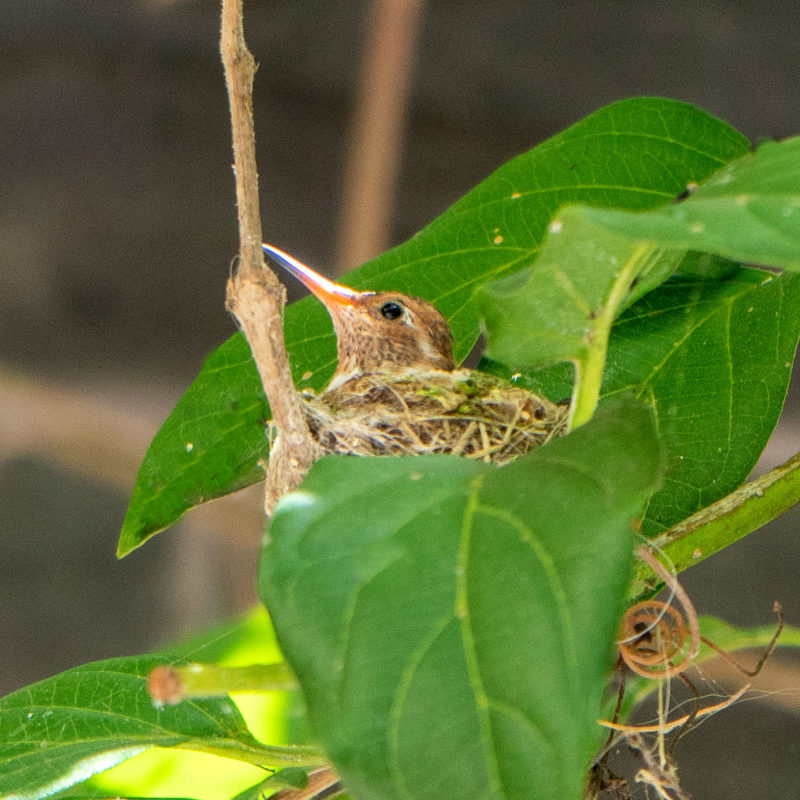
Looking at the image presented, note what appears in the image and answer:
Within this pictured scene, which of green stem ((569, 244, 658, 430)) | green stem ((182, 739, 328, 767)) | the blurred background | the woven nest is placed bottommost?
green stem ((182, 739, 328, 767))

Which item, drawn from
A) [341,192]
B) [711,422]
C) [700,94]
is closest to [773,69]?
[700,94]

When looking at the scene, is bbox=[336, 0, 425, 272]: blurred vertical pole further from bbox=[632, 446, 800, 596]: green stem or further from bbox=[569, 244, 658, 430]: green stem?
bbox=[569, 244, 658, 430]: green stem

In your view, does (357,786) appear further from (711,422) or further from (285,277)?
(285,277)

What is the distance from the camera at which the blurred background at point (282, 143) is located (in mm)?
2611

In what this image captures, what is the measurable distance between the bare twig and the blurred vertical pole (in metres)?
2.04

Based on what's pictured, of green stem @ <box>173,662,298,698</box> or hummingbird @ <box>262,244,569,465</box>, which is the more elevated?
hummingbird @ <box>262,244,569,465</box>

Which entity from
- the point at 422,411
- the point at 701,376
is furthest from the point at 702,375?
the point at 422,411

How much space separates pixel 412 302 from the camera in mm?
1490

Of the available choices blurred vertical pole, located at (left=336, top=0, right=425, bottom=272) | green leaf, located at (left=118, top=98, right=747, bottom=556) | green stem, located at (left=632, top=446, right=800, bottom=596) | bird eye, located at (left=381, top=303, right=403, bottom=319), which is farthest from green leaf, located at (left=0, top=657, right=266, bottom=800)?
blurred vertical pole, located at (left=336, top=0, right=425, bottom=272)

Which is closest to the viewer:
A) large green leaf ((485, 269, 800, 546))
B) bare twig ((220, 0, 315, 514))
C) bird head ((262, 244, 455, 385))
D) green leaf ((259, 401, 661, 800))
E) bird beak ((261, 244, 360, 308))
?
green leaf ((259, 401, 661, 800))

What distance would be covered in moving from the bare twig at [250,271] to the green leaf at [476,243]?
0.41 m

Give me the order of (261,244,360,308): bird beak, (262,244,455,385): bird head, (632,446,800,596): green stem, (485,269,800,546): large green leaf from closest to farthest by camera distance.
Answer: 1. (632,446,800,596): green stem
2. (485,269,800,546): large green leaf
3. (261,244,360,308): bird beak
4. (262,244,455,385): bird head

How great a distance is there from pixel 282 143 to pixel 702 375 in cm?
195

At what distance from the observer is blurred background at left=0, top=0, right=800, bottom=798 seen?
2.61 metres
